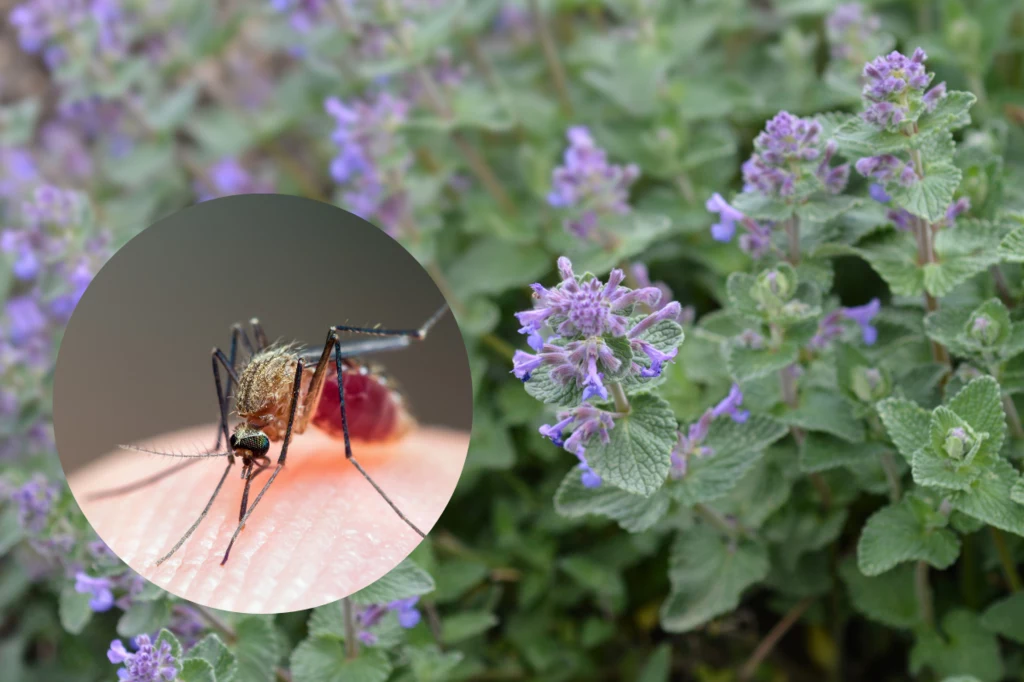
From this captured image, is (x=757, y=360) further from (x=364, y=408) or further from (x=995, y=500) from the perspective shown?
(x=364, y=408)

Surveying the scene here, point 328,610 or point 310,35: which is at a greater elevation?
point 310,35

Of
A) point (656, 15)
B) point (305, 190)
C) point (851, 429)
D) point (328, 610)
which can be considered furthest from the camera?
point (305, 190)

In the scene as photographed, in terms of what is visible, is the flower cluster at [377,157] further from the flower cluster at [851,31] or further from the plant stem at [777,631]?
the plant stem at [777,631]

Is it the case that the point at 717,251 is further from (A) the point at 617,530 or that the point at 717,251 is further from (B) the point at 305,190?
(B) the point at 305,190

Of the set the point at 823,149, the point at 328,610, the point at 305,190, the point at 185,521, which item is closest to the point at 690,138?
the point at 823,149

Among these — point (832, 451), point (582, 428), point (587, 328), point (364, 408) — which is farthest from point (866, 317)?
point (364, 408)

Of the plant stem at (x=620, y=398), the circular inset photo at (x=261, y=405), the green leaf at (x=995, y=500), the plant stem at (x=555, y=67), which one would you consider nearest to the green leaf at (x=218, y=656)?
the circular inset photo at (x=261, y=405)

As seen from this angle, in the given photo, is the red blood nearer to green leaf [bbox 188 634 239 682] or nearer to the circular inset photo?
the circular inset photo
